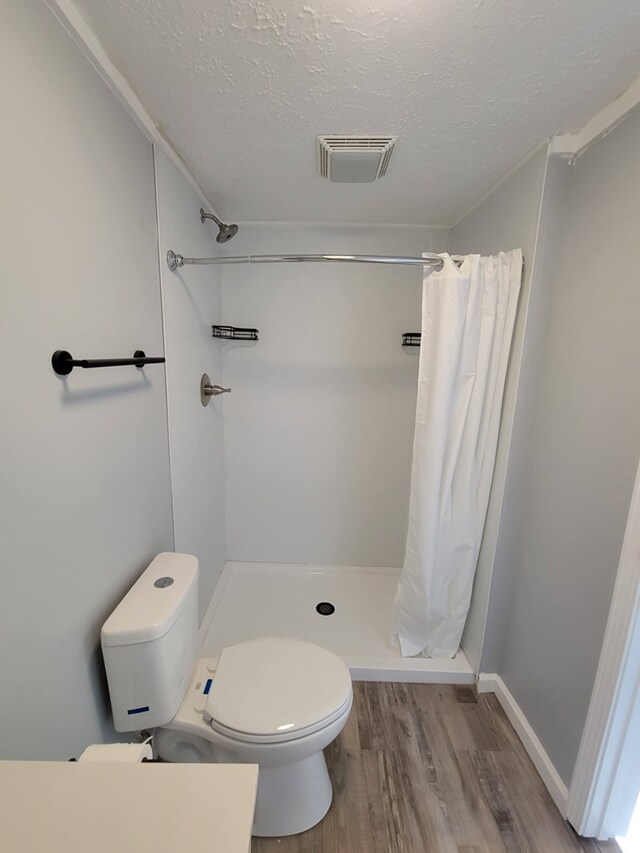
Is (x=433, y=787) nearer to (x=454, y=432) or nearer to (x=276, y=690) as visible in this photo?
(x=276, y=690)

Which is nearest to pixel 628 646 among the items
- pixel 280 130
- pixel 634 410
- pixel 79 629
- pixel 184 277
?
pixel 634 410

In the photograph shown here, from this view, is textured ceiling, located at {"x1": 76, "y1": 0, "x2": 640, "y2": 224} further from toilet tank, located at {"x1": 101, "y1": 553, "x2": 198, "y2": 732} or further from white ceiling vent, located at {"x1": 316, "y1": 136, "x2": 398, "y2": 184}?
toilet tank, located at {"x1": 101, "y1": 553, "x2": 198, "y2": 732}

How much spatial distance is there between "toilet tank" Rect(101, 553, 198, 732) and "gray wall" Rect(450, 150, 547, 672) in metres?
1.21

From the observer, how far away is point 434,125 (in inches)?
45.0

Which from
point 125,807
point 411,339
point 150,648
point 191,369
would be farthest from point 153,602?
point 411,339

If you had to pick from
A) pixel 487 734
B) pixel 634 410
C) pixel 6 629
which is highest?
pixel 634 410

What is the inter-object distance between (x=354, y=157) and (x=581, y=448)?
125cm

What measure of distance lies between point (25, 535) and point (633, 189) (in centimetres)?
170

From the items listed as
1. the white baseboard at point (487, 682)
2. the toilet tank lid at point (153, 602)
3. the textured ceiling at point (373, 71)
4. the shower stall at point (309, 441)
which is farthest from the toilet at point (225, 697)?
the textured ceiling at point (373, 71)

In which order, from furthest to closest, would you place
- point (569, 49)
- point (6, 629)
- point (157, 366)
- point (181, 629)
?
point (157, 366) → point (181, 629) → point (569, 49) → point (6, 629)

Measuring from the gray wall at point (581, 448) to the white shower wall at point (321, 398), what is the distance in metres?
0.95

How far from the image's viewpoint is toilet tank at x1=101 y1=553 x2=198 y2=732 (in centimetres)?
98

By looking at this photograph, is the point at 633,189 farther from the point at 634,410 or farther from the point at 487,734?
the point at 487,734

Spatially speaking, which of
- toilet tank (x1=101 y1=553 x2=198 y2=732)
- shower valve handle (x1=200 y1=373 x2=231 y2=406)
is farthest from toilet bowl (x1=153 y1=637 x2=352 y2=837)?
shower valve handle (x1=200 y1=373 x2=231 y2=406)
